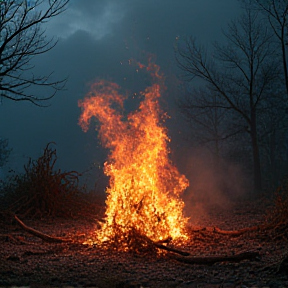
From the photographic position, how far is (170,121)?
91.4ft

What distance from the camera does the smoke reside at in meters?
17.4

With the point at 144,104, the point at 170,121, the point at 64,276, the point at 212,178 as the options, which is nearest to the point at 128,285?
the point at 64,276

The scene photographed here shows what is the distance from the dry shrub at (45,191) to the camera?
10758mm

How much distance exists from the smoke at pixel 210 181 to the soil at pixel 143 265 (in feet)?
23.5

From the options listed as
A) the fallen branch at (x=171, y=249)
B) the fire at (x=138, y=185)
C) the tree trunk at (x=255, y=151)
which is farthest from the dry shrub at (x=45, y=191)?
the tree trunk at (x=255, y=151)

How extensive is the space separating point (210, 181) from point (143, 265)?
1837 centimetres

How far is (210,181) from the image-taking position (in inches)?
915

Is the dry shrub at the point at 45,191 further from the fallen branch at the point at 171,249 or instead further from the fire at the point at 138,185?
the fallen branch at the point at 171,249

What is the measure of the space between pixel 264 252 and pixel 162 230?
201 cm

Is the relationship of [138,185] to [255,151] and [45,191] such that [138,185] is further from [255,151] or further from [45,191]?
Result: [255,151]

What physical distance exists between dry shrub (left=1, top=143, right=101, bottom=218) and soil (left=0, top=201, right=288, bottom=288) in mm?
2798

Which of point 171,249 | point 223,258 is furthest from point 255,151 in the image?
point 223,258

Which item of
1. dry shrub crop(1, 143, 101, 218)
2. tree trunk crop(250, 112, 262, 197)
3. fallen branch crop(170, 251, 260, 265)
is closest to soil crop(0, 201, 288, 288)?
fallen branch crop(170, 251, 260, 265)

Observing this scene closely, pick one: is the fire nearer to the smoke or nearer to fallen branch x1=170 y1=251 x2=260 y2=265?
fallen branch x1=170 y1=251 x2=260 y2=265
